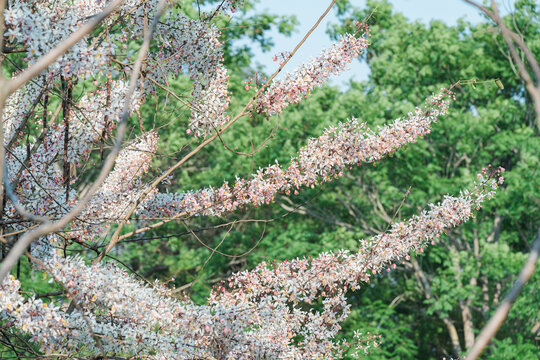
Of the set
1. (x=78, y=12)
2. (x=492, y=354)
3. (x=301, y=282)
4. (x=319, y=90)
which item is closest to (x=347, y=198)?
(x=319, y=90)

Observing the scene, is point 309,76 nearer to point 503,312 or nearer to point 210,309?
point 210,309

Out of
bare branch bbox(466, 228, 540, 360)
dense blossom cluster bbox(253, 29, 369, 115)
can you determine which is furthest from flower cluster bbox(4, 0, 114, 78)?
bare branch bbox(466, 228, 540, 360)

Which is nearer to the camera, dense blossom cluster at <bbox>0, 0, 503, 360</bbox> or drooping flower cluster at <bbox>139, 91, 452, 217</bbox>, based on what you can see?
dense blossom cluster at <bbox>0, 0, 503, 360</bbox>

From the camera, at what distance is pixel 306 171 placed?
4.14 m

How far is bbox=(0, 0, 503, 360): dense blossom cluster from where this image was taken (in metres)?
3.12

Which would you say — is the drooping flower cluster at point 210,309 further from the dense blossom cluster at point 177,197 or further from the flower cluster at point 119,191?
the flower cluster at point 119,191

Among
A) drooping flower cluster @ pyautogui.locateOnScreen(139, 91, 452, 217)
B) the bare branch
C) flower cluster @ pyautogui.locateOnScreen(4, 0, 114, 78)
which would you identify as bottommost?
the bare branch

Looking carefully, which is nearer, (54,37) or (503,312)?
(503,312)

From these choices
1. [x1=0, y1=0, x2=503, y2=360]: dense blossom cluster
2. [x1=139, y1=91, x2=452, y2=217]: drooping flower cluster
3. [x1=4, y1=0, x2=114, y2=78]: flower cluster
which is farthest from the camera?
[x1=139, y1=91, x2=452, y2=217]: drooping flower cluster

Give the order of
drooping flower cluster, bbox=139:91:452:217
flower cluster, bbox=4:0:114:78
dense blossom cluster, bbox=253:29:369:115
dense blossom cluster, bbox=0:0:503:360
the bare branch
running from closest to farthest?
the bare branch
flower cluster, bbox=4:0:114:78
dense blossom cluster, bbox=0:0:503:360
dense blossom cluster, bbox=253:29:369:115
drooping flower cluster, bbox=139:91:452:217

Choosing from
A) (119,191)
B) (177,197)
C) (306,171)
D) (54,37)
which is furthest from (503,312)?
(119,191)

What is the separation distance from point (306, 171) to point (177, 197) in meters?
0.94

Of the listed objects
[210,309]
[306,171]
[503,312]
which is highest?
[306,171]

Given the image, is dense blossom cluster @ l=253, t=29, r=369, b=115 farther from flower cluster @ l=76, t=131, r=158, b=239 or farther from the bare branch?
the bare branch
